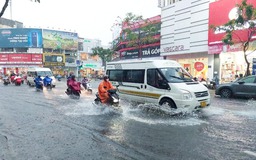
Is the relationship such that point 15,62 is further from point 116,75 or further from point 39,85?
point 116,75

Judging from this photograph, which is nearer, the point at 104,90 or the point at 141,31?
the point at 104,90

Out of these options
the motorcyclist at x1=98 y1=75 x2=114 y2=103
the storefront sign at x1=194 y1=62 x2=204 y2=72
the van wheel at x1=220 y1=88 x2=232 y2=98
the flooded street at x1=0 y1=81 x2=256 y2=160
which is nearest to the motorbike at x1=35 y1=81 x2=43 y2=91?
the flooded street at x1=0 y1=81 x2=256 y2=160

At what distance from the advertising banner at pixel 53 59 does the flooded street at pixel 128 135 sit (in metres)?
54.6

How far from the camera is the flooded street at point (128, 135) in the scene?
492 cm

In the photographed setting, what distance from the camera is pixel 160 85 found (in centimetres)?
943

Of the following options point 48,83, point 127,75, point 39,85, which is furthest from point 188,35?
point 127,75

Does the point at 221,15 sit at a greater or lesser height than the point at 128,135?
greater

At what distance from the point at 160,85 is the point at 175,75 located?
714mm

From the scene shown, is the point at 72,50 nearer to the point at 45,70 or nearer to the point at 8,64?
the point at 8,64

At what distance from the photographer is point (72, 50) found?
68875mm

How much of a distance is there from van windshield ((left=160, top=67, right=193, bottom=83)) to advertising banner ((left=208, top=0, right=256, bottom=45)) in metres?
14.6

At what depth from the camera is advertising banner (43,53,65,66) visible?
2429 inches

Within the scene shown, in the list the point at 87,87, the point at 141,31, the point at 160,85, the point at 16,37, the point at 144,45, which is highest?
the point at 16,37

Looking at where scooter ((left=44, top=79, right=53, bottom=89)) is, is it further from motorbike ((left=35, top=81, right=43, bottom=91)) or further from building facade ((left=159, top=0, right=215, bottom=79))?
building facade ((left=159, top=0, right=215, bottom=79))
